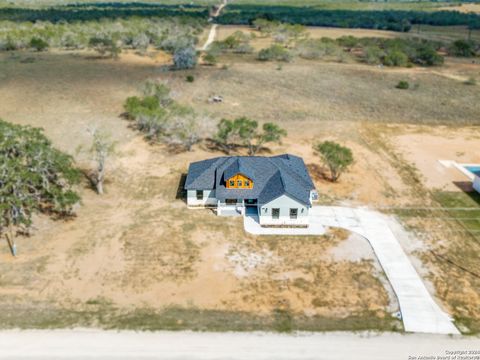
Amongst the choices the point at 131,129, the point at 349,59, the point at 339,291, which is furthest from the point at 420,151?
the point at 349,59

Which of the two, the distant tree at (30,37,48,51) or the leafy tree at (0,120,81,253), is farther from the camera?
the distant tree at (30,37,48,51)

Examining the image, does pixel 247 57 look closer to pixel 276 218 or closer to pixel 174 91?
pixel 174 91

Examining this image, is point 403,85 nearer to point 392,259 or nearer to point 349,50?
point 349,50

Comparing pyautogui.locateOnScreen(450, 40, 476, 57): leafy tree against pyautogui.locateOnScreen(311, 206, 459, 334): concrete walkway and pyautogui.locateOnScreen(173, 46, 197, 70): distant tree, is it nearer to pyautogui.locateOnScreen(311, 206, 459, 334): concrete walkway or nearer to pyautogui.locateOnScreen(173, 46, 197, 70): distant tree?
pyautogui.locateOnScreen(173, 46, 197, 70): distant tree

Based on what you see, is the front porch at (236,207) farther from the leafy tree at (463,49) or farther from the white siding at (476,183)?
the leafy tree at (463,49)

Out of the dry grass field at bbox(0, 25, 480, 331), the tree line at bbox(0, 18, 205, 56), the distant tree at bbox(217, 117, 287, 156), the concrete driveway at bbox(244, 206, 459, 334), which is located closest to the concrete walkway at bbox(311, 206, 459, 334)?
the concrete driveway at bbox(244, 206, 459, 334)

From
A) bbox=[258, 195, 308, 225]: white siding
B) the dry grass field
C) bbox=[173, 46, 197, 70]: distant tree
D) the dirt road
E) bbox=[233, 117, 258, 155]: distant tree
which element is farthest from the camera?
bbox=[173, 46, 197, 70]: distant tree
